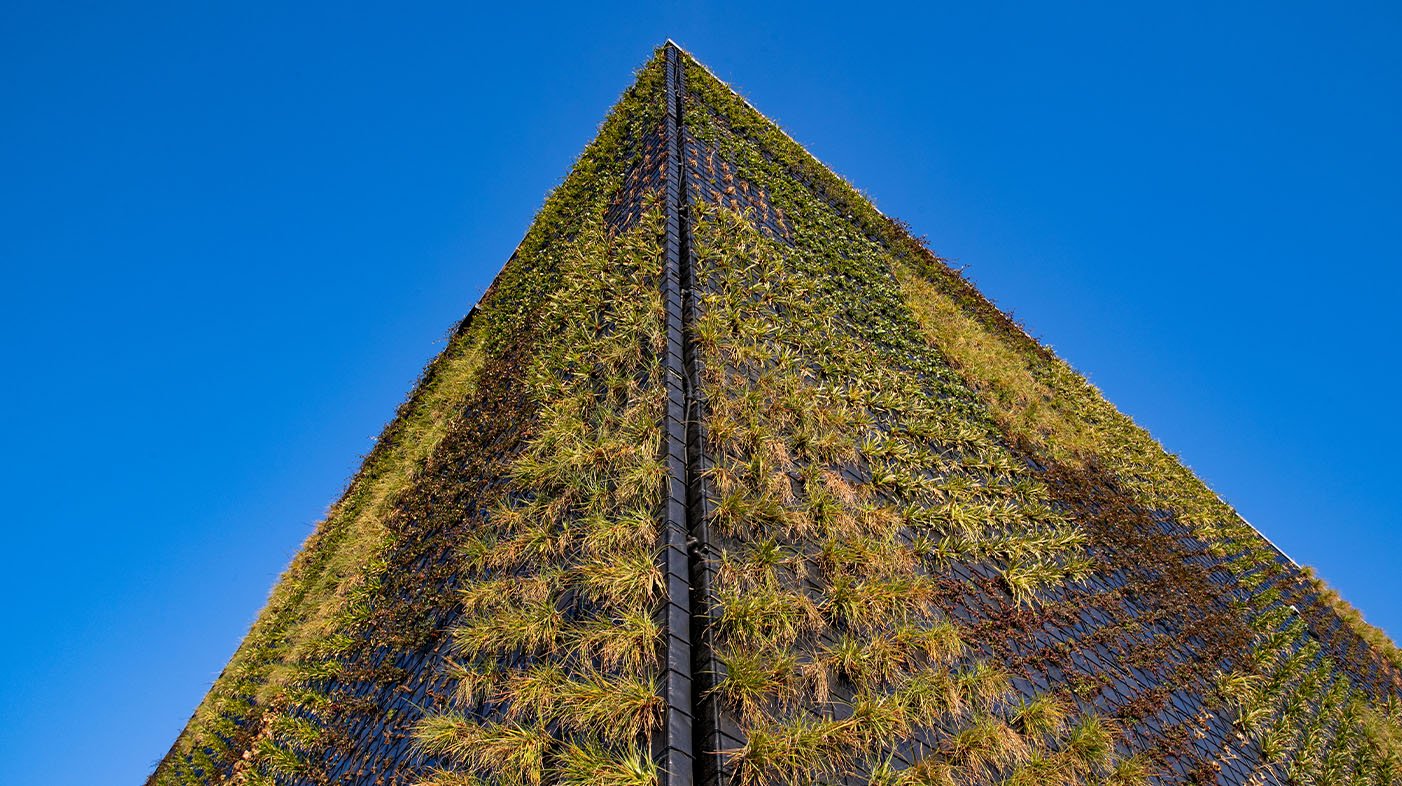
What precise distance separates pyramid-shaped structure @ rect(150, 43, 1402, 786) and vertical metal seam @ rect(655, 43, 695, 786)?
0.9 inches

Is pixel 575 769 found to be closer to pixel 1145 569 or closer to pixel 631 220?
pixel 631 220

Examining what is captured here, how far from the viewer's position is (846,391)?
799cm

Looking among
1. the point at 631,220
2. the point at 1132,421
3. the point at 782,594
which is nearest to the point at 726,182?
the point at 631,220

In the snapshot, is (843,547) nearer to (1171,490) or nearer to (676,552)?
(676,552)

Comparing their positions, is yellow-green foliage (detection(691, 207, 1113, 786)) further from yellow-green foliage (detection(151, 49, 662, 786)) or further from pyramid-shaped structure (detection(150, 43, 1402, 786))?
yellow-green foliage (detection(151, 49, 662, 786))

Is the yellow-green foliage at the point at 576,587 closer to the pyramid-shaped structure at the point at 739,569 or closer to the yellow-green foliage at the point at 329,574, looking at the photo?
the pyramid-shaped structure at the point at 739,569

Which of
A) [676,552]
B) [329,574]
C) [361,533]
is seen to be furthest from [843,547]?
[329,574]

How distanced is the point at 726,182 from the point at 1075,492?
20.2ft

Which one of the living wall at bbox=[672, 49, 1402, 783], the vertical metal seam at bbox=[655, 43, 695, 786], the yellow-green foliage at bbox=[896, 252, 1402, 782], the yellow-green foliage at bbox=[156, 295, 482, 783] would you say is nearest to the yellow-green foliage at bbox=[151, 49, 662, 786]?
the yellow-green foliage at bbox=[156, 295, 482, 783]

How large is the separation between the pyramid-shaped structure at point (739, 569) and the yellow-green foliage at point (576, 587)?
0.08ft

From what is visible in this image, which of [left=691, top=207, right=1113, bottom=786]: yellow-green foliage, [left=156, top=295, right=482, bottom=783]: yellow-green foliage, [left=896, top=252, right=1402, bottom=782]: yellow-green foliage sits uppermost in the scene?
[left=896, top=252, right=1402, bottom=782]: yellow-green foliage

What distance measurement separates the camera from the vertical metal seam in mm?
4047

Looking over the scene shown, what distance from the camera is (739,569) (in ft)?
16.5

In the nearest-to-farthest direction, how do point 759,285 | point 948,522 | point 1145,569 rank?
1. point 948,522
2. point 759,285
3. point 1145,569
